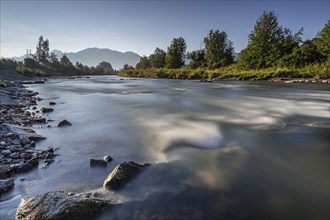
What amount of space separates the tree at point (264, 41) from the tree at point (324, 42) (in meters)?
6.45

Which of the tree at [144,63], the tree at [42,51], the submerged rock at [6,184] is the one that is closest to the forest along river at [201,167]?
the submerged rock at [6,184]

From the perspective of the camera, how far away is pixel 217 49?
192 feet

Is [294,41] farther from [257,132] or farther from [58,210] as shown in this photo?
[58,210]

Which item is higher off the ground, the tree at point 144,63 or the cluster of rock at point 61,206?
the tree at point 144,63

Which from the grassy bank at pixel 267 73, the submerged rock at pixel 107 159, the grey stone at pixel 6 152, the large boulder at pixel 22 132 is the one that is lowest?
the submerged rock at pixel 107 159

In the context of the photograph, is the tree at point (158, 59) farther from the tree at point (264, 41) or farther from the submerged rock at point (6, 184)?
the submerged rock at point (6, 184)

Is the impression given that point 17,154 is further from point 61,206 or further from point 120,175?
point 61,206

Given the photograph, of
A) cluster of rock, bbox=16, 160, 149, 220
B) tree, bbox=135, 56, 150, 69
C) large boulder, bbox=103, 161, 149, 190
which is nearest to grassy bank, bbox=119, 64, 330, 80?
large boulder, bbox=103, 161, 149, 190

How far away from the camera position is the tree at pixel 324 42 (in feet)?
111

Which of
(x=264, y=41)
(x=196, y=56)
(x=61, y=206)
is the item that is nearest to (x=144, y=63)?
(x=196, y=56)

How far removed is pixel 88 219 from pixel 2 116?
27.5 ft

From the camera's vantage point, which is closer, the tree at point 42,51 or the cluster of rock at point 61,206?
the cluster of rock at point 61,206

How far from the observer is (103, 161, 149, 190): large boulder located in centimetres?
464

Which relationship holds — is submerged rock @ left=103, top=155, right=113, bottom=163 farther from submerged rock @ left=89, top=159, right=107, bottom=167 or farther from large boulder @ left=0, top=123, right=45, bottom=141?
large boulder @ left=0, top=123, right=45, bottom=141
